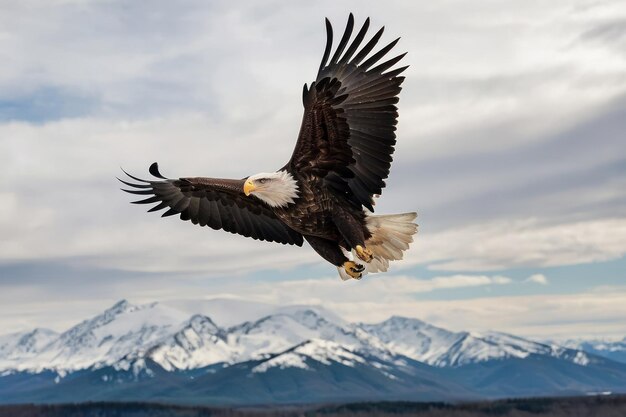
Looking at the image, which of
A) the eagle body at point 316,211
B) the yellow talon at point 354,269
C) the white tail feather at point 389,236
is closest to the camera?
the yellow talon at point 354,269

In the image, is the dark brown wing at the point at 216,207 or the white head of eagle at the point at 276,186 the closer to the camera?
the white head of eagle at the point at 276,186

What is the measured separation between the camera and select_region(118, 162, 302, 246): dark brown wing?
14672 millimetres

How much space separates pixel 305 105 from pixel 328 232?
1702mm

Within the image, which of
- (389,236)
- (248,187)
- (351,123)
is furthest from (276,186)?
(389,236)

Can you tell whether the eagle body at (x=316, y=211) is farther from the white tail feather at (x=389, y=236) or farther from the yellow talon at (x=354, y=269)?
the white tail feather at (x=389, y=236)

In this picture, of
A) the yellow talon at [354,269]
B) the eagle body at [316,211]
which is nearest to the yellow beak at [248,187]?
the eagle body at [316,211]

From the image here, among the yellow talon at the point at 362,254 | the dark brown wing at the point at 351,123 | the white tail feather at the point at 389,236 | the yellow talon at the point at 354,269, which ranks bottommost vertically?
the yellow talon at the point at 354,269

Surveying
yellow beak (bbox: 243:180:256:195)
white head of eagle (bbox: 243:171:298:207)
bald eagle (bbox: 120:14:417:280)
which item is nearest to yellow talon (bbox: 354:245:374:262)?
bald eagle (bbox: 120:14:417:280)

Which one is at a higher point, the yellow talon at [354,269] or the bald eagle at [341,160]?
the bald eagle at [341,160]

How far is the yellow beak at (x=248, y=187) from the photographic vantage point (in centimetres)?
1252

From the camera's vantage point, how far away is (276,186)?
12.7 metres

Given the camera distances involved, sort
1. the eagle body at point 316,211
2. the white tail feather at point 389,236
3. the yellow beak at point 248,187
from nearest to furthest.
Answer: the yellow beak at point 248,187
the eagle body at point 316,211
the white tail feather at point 389,236

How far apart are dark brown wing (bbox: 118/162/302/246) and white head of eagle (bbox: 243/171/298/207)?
1383 millimetres

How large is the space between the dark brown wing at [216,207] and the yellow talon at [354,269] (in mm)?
1815
